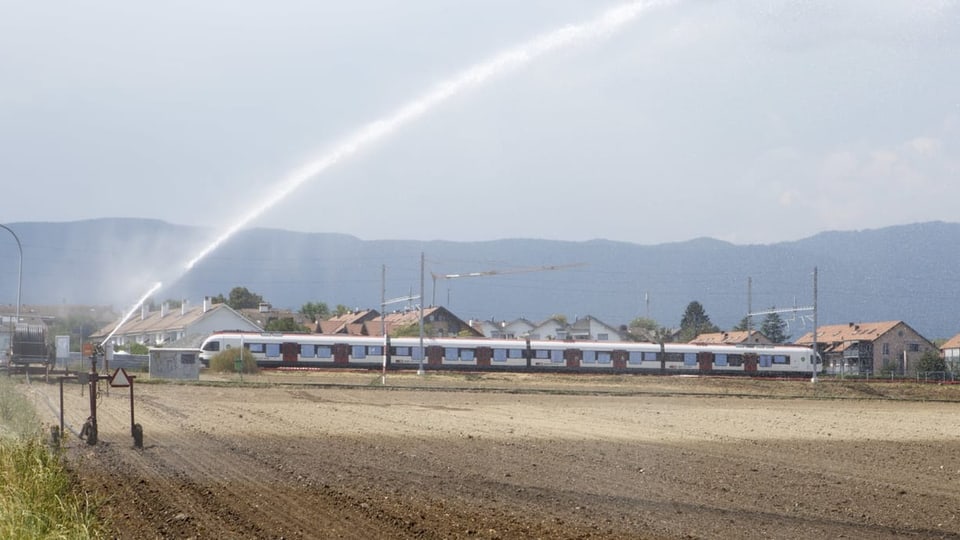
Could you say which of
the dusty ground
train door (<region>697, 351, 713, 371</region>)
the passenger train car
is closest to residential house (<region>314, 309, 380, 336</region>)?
the passenger train car

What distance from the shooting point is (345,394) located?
62.0 m

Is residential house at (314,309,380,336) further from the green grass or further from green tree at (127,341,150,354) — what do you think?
the green grass

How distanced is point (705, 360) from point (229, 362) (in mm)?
40565

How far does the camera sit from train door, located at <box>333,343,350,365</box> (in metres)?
93.6

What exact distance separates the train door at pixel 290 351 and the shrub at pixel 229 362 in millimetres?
4175

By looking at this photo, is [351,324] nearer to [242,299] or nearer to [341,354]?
[242,299]

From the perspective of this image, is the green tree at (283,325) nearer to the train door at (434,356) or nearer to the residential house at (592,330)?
the residential house at (592,330)

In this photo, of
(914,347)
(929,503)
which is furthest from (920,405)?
(914,347)

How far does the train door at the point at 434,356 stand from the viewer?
3793 inches

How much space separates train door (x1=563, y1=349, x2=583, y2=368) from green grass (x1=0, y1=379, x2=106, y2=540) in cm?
7482

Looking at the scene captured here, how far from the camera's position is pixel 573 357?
99.5 metres

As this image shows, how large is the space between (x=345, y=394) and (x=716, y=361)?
1924 inches

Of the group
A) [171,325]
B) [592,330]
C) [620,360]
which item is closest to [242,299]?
[592,330]

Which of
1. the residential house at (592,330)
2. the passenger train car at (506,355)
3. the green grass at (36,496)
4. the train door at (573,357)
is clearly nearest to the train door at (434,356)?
the passenger train car at (506,355)
